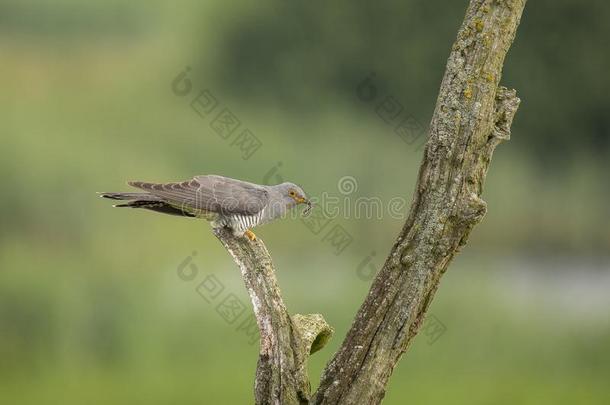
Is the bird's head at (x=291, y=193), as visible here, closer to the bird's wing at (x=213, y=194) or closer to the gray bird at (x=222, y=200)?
the gray bird at (x=222, y=200)

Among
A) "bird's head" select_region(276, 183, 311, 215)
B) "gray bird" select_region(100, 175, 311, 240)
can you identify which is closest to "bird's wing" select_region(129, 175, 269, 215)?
"gray bird" select_region(100, 175, 311, 240)

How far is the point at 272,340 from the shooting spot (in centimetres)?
410

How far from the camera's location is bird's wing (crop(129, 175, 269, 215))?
4.19 metres

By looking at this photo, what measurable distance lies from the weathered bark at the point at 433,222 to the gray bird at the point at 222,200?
645 millimetres

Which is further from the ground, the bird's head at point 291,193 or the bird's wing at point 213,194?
the bird's head at point 291,193

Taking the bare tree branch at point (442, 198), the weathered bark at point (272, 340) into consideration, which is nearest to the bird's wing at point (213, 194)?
the weathered bark at point (272, 340)

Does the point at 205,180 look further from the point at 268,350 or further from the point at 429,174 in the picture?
the point at 429,174

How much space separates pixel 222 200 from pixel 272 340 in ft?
2.74

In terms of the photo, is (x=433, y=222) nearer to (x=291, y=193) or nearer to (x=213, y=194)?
(x=291, y=193)

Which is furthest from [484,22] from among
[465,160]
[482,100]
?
[465,160]

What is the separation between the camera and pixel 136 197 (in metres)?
4.19

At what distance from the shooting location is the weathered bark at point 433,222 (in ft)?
12.5

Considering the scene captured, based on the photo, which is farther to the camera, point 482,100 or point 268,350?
point 268,350

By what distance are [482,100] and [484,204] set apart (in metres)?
0.53
